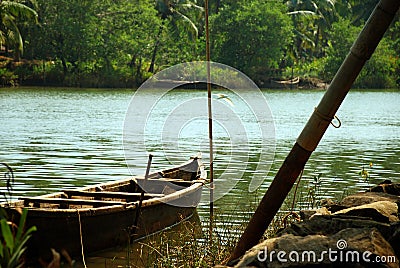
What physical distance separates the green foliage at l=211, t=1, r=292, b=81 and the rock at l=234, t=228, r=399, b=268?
162 ft

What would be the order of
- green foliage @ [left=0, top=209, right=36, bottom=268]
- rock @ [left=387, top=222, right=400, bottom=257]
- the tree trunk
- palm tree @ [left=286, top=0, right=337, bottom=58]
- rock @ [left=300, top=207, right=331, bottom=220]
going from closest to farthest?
green foliage @ [left=0, top=209, right=36, bottom=268]
rock @ [left=387, top=222, right=400, bottom=257]
rock @ [left=300, top=207, right=331, bottom=220]
the tree trunk
palm tree @ [left=286, top=0, right=337, bottom=58]

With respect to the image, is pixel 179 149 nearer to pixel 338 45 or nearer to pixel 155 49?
pixel 155 49

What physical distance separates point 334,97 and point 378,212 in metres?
0.84

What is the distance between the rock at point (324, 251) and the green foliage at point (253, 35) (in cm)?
4931

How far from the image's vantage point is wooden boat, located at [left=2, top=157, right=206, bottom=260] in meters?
7.05

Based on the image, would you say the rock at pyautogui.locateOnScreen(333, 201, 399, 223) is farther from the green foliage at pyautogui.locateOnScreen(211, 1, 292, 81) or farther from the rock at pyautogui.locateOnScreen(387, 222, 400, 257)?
the green foliage at pyautogui.locateOnScreen(211, 1, 292, 81)

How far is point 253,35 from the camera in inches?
2099

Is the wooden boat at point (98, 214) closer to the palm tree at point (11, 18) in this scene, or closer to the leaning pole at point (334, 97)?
the leaning pole at point (334, 97)

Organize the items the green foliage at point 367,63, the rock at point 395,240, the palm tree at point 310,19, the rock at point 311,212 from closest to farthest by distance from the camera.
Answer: the rock at point 395,240 → the rock at point 311,212 → the green foliage at point 367,63 → the palm tree at point 310,19

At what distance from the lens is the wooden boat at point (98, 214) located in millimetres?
7051

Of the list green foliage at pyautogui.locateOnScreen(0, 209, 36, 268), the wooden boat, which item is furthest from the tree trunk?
green foliage at pyautogui.locateOnScreen(0, 209, 36, 268)

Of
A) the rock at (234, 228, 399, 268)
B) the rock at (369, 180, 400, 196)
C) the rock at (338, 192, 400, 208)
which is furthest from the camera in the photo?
the rock at (369, 180, 400, 196)

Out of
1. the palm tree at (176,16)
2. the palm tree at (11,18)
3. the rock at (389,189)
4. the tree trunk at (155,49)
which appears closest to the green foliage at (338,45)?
the palm tree at (176,16)

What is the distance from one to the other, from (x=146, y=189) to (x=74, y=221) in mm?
2376
